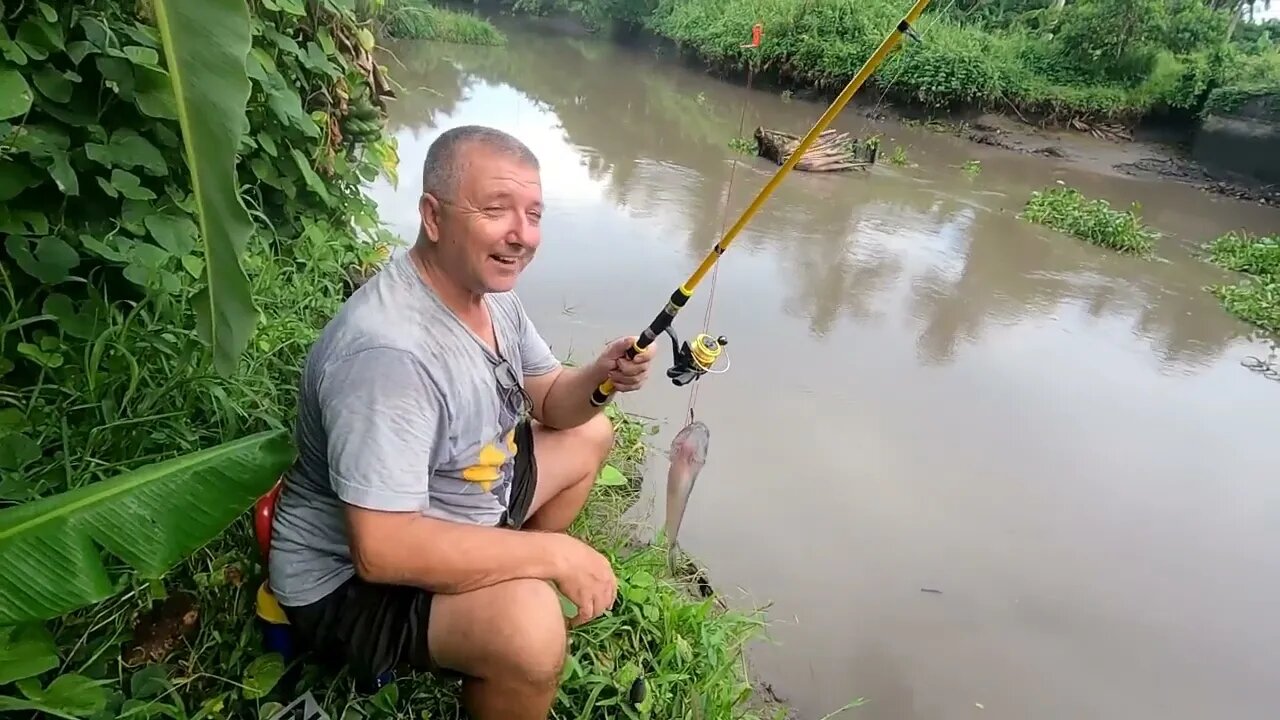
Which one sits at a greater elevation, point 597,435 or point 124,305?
point 124,305

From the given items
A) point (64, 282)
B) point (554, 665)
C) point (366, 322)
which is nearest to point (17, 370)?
point (64, 282)

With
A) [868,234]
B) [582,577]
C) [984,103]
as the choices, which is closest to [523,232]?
[582,577]

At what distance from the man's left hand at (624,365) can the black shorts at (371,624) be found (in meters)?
0.63

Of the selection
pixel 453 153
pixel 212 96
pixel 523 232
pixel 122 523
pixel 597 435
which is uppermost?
pixel 212 96

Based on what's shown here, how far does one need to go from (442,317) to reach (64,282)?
1.06m

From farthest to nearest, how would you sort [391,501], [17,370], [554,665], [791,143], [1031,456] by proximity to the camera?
[791,143], [1031,456], [17,370], [554,665], [391,501]

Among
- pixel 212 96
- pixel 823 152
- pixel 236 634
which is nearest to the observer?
pixel 212 96

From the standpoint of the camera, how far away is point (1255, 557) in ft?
10.2

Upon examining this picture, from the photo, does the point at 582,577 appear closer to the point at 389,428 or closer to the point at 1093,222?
the point at 389,428

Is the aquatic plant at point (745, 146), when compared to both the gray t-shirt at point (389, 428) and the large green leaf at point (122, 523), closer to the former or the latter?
the gray t-shirt at point (389, 428)

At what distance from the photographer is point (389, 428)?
1340mm

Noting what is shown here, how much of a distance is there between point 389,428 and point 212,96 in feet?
2.02

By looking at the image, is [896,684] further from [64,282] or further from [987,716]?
[64,282]

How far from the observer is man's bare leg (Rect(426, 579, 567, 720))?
1410mm
